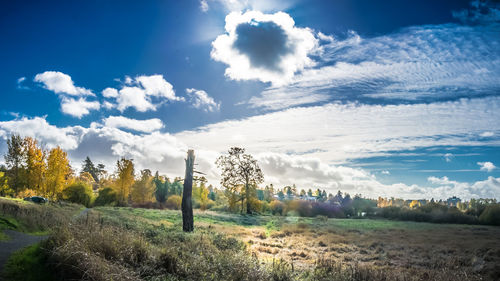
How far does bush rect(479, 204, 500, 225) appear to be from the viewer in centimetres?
4170

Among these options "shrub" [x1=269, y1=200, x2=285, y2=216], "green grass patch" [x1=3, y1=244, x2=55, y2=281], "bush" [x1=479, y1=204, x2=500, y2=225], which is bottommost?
"shrub" [x1=269, y1=200, x2=285, y2=216]

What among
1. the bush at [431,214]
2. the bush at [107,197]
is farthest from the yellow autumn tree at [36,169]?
the bush at [431,214]

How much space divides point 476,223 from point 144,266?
5737 centimetres

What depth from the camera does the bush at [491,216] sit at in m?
41.7

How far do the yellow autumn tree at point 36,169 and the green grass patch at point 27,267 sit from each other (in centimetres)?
3534

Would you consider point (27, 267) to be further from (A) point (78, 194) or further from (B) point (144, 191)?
(B) point (144, 191)

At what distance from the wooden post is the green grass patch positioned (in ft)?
33.4

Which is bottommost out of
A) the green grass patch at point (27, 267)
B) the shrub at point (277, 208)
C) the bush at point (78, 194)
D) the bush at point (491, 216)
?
the shrub at point (277, 208)

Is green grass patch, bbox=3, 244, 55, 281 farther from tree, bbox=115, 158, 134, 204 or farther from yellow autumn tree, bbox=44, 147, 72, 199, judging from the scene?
tree, bbox=115, 158, 134, 204

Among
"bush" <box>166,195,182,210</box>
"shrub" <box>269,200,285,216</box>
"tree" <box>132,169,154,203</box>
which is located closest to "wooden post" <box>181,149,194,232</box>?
"shrub" <box>269,200,285,216</box>

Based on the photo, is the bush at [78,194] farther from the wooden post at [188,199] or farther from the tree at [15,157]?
the wooden post at [188,199]

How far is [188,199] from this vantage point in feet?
56.6

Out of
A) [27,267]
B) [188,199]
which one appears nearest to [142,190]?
[188,199]

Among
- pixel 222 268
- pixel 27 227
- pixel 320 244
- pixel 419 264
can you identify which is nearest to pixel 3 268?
pixel 222 268
